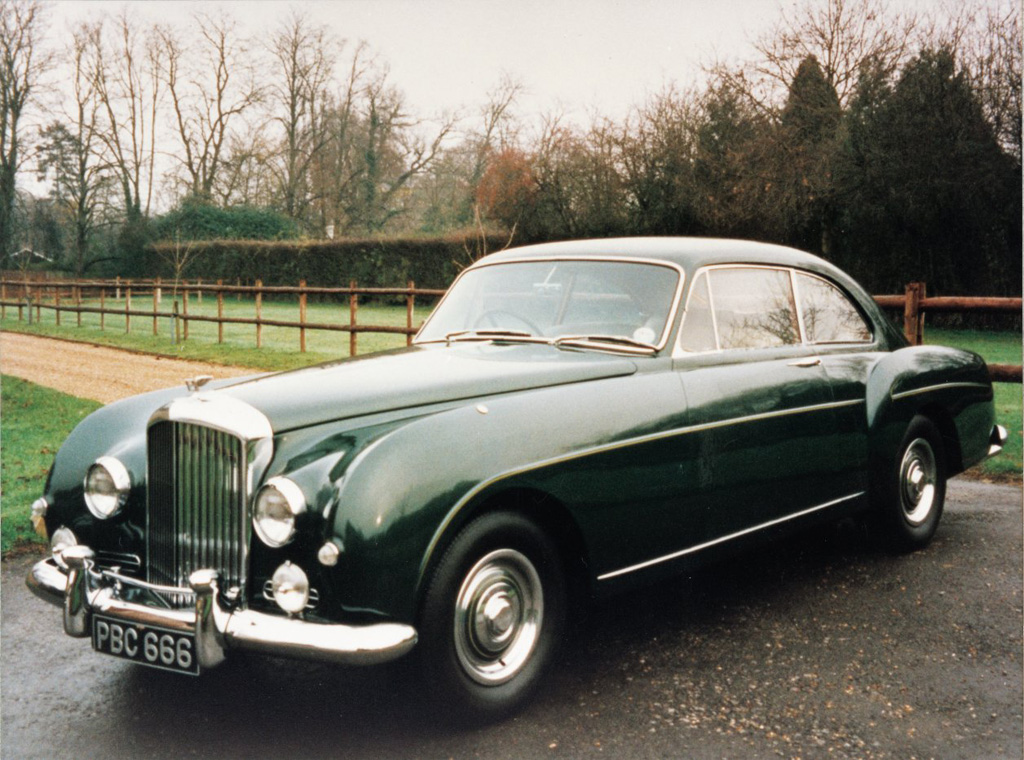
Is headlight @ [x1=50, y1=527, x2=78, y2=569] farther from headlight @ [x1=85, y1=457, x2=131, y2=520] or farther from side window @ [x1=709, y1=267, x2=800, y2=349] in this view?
side window @ [x1=709, y1=267, x2=800, y2=349]

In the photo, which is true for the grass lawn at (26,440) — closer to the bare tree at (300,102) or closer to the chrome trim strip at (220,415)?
the chrome trim strip at (220,415)

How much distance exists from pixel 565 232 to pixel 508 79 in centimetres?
540

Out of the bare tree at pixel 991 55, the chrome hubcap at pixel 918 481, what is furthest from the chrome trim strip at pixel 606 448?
the bare tree at pixel 991 55

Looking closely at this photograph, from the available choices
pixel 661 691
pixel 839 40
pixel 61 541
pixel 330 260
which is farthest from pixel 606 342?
pixel 330 260

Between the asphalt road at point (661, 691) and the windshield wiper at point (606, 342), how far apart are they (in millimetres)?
1202

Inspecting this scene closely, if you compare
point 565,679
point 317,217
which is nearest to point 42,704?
point 565,679

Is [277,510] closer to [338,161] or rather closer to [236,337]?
[236,337]

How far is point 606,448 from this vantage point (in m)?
3.40

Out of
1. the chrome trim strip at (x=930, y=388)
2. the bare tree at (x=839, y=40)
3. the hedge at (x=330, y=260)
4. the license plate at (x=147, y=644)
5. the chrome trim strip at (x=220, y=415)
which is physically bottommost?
the license plate at (x=147, y=644)

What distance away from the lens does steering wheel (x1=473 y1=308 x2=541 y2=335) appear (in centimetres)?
420

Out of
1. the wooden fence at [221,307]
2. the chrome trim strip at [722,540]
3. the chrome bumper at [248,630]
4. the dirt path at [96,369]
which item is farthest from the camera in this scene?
the wooden fence at [221,307]

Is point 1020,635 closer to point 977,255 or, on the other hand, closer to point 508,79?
point 977,255

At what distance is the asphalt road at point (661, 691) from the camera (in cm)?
294

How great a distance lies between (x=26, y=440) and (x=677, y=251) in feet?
20.8
